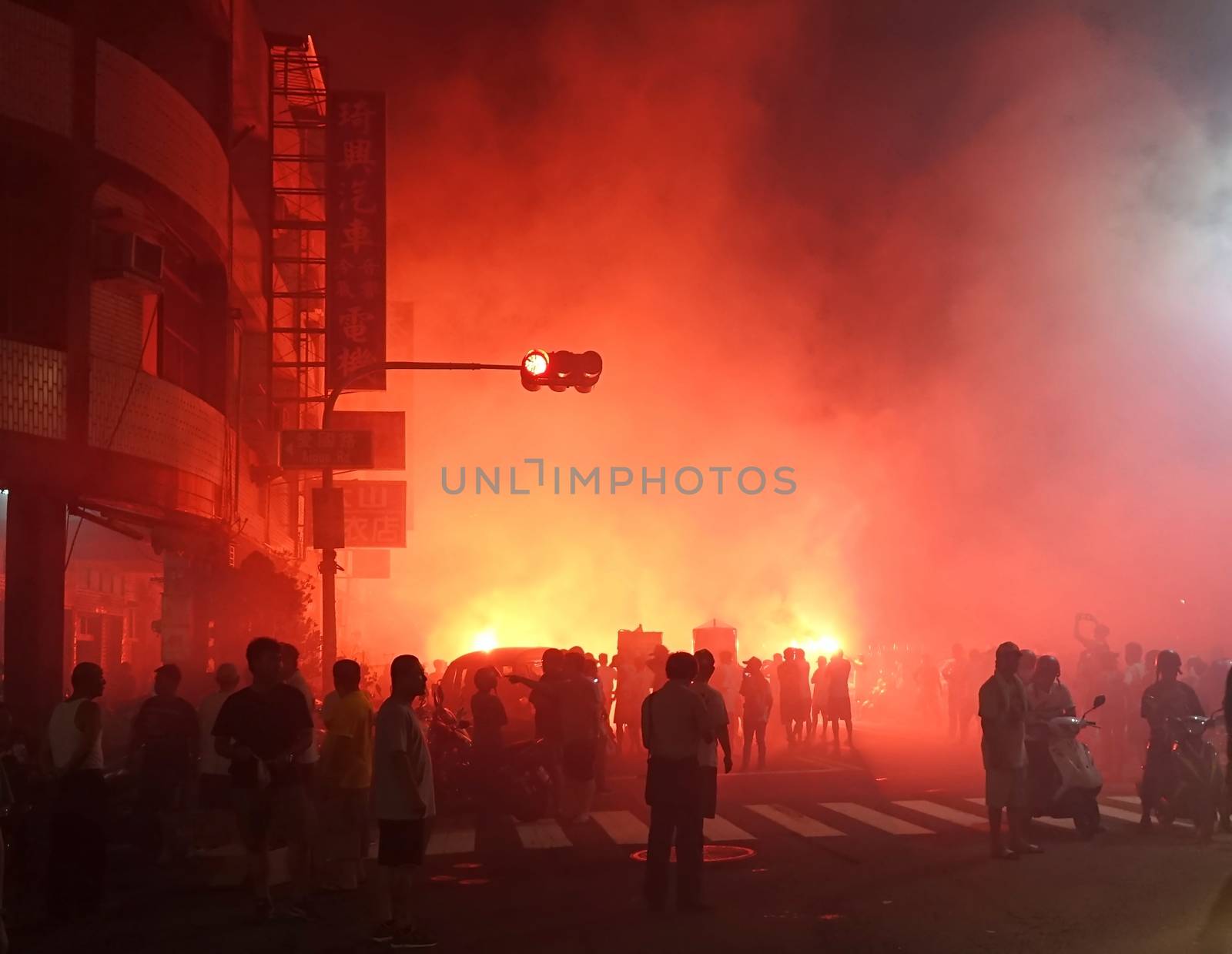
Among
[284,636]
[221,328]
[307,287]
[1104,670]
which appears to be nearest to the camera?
[1104,670]

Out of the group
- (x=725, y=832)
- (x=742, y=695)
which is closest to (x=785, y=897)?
(x=725, y=832)

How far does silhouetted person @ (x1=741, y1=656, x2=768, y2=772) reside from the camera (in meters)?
19.4

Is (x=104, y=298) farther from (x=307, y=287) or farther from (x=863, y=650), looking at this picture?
(x=863, y=650)

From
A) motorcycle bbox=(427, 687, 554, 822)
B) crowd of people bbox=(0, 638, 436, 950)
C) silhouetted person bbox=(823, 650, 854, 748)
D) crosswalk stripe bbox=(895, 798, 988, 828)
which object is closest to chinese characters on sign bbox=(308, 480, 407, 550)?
silhouetted person bbox=(823, 650, 854, 748)

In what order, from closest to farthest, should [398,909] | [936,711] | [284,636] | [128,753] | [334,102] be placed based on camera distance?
[398,909] < [128,753] < [284,636] < [334,102] < [936,711]

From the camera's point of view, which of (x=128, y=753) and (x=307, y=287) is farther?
(x=307, y=287)

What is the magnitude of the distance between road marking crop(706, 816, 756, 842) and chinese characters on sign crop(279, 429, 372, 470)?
231 inches

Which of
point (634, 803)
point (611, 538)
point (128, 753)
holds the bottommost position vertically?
point (634, 803)

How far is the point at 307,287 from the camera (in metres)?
31.3

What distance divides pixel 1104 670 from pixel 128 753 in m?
12.9

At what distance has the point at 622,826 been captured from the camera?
12.9 m

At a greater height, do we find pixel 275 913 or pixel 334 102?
pixel 334 102

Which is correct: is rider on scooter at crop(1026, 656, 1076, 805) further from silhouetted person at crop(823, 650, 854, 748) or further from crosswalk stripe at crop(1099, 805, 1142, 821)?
silhouetted person at crop(823, 650, 854, 748)

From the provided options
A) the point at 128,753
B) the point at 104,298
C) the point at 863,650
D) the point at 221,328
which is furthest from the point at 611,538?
the point at 128,753
